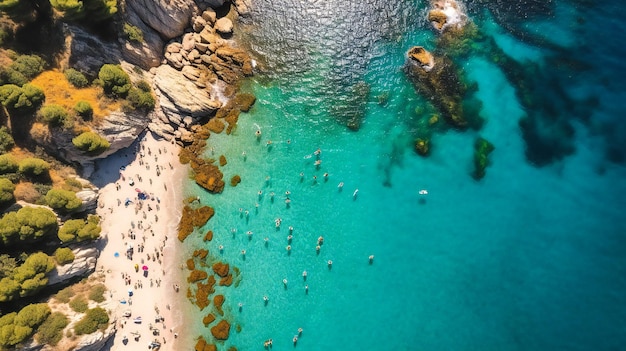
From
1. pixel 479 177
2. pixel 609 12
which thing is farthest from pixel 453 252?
pixel 609 12

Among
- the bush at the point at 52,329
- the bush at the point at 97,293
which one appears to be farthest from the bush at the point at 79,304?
the bush at the point at 52,329

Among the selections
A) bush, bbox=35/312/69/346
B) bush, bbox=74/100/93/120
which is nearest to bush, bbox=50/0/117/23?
bush, bbox=74/100/93/120

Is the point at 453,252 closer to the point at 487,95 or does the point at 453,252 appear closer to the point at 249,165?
the point at 487,95

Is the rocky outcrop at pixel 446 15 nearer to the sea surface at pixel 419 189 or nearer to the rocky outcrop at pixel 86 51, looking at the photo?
the sea surface at pixel 419 189

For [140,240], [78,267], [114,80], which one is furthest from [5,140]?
[140,240]

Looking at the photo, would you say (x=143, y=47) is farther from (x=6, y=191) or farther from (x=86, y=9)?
(x=6, y=191)

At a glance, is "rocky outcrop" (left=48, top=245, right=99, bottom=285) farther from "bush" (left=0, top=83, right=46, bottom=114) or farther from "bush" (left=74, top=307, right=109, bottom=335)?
"bush" (left=0, top=83, right=46, bottom=114)
